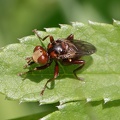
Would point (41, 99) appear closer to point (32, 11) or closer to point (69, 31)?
point (69, 31)

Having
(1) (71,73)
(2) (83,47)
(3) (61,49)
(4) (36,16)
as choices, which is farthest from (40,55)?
(4) (36,16)

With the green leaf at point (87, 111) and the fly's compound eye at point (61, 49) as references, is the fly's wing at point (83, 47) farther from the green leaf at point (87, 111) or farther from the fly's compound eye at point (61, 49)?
the green leaf at point (87, 111)

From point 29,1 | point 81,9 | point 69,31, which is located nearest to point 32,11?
point 29,1

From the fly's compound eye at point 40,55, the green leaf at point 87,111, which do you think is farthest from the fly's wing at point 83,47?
the green leaf at point 87,111

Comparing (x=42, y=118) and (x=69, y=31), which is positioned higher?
(x=69, y=31)

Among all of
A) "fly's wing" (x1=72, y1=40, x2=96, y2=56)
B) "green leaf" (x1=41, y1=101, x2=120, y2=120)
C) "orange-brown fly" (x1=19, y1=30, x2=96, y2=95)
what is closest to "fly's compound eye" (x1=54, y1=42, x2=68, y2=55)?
"orange-brown fly" (x1=19, y1=30, x2=96, y2=95)

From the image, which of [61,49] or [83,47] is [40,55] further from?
[83,47]

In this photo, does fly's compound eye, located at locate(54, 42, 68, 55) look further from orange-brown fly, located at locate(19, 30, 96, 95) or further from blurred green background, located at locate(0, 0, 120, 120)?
blurred green background, located at locate(0, 0, 120, 120)
